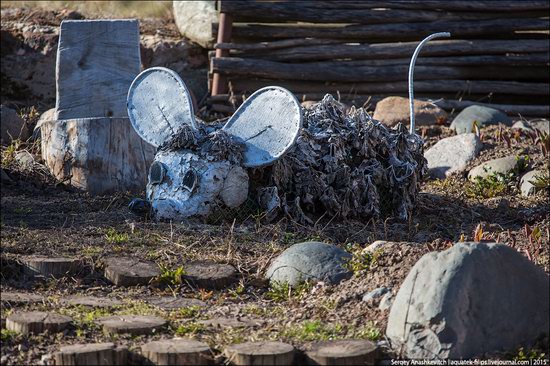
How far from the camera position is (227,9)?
1099 centimetres

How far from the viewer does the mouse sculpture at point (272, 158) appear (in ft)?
21.3

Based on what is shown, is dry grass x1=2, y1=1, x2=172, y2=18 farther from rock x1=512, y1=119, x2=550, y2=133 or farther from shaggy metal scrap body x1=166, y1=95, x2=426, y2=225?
shaggy metal scrap body x1=166, y1=95, x2=426, y2=225

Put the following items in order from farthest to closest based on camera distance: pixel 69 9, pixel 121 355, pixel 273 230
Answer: pixel 69 9 → pixel 273 230 → pixel 121 355

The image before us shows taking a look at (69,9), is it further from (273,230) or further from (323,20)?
(273,230)

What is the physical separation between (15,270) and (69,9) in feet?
28.7

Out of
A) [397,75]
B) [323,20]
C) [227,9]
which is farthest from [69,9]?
[397,75]

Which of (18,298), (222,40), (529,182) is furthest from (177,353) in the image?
(222,40)

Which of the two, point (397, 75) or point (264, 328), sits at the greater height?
point (397, 75)

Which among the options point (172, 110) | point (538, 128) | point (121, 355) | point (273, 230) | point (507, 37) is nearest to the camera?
point (121, 355)

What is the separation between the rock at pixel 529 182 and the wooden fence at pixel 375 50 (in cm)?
317

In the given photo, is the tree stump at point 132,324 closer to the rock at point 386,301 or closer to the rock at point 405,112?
the rock at point 386,301

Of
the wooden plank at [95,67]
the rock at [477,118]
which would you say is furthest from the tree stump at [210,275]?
the rock at [477,118]

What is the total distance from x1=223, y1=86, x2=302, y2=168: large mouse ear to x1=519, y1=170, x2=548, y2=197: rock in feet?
8.46

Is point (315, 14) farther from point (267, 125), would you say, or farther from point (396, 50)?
point (267, 125)
